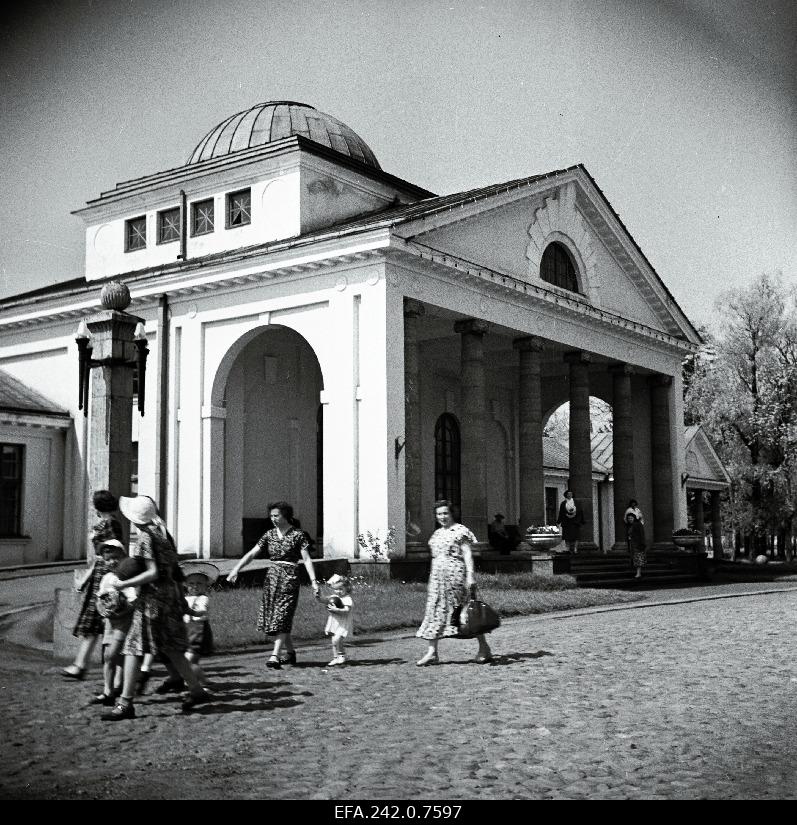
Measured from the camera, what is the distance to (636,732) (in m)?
7.63

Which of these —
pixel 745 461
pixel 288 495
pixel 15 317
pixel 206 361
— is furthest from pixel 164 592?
pixel 745 461

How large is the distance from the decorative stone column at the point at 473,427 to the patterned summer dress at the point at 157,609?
54.8 ft

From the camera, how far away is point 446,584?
11.6 m

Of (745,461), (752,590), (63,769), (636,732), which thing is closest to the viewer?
(63,769)

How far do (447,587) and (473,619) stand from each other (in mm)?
495

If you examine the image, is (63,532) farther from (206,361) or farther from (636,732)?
(636,732)

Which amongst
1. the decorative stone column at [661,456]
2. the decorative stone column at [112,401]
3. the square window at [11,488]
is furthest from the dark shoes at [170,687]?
the decorative stone column at [661,456]

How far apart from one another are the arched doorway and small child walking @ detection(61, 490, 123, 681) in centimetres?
1492

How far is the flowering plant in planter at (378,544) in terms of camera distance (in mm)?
21594

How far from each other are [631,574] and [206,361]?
1149 cm

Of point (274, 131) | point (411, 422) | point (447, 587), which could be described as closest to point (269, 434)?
point (411, 422)

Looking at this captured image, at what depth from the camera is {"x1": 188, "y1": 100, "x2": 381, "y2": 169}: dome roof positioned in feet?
97.8

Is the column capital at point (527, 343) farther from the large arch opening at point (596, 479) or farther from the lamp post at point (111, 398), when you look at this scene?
the large arch opening at point (596, 479)

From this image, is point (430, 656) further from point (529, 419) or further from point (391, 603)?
point (529, 419)
